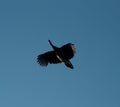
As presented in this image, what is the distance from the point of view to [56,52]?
2698 cm

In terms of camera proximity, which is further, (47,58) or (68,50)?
(47,58)

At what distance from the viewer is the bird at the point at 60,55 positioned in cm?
2617

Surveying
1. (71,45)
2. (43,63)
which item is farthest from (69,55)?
(43,63)

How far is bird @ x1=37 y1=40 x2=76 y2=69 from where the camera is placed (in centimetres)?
2617

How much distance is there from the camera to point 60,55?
2653 centimetres

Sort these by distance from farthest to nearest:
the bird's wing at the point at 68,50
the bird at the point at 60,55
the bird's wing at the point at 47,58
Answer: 1. the bird's wing at the point at 47,58
2. the bird's wing at the point at 68,50
3. the bird at the point at 60,55

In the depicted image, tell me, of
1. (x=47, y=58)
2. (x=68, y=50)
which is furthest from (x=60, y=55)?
(x=47, y=58)

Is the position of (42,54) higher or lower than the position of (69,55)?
higher

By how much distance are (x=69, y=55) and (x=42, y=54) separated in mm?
3421

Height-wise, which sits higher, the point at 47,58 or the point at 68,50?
the point at 47,58

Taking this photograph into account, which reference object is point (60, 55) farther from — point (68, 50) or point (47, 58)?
point (47, 58)

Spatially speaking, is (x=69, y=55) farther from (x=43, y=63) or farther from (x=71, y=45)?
(x=43, y=63)

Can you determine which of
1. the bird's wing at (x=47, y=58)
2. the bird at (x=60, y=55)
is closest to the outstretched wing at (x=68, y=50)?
the bird at (x=60, y=55)

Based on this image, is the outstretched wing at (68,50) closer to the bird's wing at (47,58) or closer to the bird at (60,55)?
the bird at (60,55)
